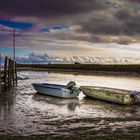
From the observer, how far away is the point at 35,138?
12.8m

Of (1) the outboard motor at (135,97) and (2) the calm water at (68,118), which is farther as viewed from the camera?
(1) the outboard motor at (135,97)

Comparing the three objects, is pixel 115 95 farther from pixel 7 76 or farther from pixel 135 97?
pixel 7 76

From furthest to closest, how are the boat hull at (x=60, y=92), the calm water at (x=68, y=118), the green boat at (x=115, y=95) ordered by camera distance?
the boat hull at (x=60, y=92) < the green boat at (x=115, y=95) < the calm water at (x=68, y=118)

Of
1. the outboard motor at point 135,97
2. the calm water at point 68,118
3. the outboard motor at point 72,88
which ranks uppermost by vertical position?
the outboard motor at point 72,88

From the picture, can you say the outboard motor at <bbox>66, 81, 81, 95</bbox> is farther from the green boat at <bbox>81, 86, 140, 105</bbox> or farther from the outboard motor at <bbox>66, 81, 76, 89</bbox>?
the green boat at <bbox>81, 86, 140, 105</bbox>

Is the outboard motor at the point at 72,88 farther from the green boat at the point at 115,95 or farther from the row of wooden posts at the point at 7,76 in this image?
the row of wooden posts at the point at 7,76

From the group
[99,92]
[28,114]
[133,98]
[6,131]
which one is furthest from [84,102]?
[6,131]

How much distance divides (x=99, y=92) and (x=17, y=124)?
1165 cm

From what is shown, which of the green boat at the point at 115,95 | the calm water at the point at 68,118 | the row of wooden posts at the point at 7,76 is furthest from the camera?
Answer: the row of wooden posts at the point at 7,76

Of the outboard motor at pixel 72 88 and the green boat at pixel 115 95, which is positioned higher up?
the outboard motor at pixel 72 88

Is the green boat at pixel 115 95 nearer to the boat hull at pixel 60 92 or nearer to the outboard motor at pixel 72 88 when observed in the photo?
the outboard motor at pixel 72 88

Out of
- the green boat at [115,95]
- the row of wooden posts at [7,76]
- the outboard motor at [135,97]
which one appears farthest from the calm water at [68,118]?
the row of wooden posts at [7,76]

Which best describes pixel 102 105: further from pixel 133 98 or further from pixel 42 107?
pixel 42 107

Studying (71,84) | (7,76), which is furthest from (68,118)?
(7,76)
